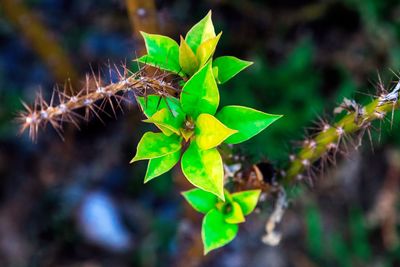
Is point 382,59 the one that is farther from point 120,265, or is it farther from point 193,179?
point 193,179

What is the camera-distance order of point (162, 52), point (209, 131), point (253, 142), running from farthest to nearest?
1. point (253, 142)
2. point (162, 52)
3. point (209, 131)

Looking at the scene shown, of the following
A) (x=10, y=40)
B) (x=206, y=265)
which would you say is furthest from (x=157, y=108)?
(x=10, y=40)

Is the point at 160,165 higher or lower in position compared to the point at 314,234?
higher

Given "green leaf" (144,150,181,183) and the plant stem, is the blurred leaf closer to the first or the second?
the plant stem

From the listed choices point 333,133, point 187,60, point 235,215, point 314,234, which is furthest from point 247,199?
point 314,234

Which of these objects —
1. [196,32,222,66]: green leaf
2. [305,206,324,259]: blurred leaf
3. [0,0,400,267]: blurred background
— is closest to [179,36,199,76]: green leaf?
[196,32,222,66]: green leaf

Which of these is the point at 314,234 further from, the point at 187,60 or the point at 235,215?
the point at 187,60
